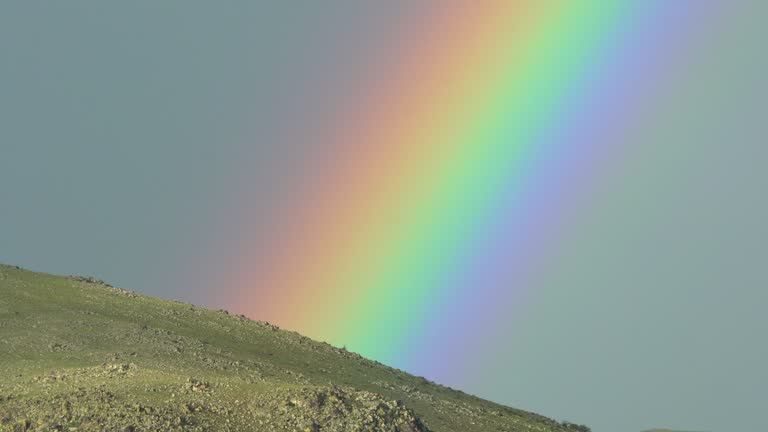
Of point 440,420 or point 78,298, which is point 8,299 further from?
point 440,420

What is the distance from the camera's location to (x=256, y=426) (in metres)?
37.9

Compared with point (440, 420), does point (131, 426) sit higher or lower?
lower

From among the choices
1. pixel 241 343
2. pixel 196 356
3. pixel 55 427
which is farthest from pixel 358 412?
pixel 241 343

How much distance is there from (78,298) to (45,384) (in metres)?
29.6

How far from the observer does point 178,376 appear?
45.0 metres

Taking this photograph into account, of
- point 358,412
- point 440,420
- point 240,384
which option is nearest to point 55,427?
point 240,384

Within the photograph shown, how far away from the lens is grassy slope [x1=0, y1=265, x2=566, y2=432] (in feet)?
125

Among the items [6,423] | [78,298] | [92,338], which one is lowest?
[6,423]

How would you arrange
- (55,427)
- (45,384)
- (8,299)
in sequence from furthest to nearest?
(8,299) < (45,384) < (55,427)

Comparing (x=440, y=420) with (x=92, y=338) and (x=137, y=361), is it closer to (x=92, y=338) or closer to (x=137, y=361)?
(x=137, y=361)

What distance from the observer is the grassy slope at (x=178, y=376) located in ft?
125

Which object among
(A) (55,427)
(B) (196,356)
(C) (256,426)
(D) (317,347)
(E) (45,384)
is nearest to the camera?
(A) (55,427)

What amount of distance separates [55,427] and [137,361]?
16.2m

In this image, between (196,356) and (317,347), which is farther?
(317,347)
